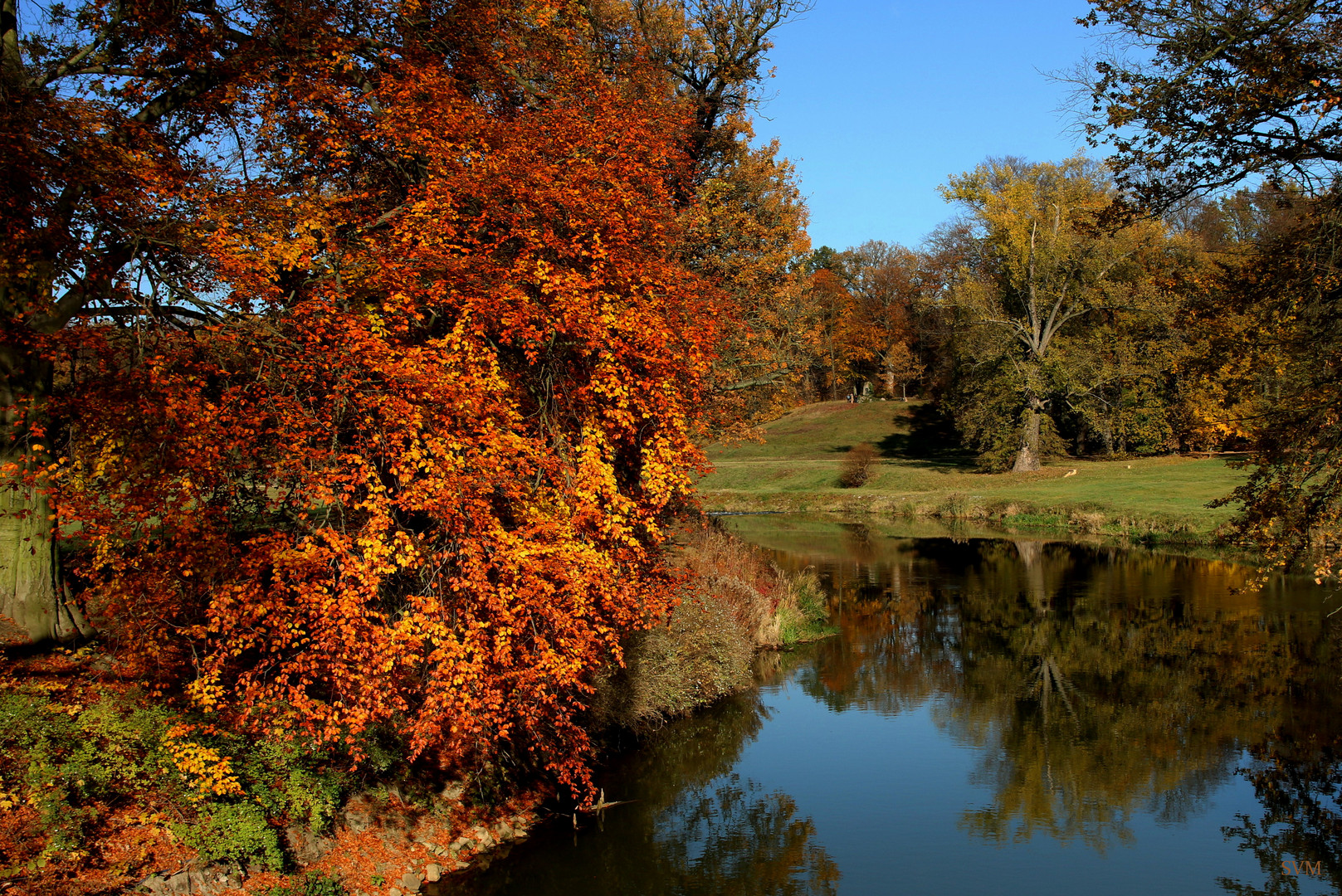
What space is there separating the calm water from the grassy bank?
8303 millimetres

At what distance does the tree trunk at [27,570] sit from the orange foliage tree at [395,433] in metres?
0.53

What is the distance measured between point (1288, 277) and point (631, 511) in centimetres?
987

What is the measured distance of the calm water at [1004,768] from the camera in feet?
36.6

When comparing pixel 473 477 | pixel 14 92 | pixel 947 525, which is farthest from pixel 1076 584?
pixel 14 92

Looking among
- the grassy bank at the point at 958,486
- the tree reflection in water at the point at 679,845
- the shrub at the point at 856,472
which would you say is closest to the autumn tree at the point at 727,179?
the grassy bank at the point at 958,486

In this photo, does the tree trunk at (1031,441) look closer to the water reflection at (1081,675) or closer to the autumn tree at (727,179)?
the water reflection at (1081,675)

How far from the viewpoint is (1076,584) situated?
27062 mm

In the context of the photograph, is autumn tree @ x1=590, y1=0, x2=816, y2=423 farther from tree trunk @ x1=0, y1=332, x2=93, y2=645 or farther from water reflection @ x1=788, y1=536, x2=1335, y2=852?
tree trunk @ x1=0, y1=332, x2=93, y2=645

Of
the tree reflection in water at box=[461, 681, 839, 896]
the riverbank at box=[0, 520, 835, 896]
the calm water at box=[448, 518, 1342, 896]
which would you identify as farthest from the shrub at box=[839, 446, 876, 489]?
the riverbank at box=[0, 520, 835, 896]

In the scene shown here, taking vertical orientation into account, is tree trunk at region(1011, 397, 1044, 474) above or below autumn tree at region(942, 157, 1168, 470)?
below

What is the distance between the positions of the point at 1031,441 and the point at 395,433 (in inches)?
1747

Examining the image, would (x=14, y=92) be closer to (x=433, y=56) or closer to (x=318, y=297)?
(x=318, y=297)

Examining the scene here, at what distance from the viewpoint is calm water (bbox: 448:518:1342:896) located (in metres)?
11.1

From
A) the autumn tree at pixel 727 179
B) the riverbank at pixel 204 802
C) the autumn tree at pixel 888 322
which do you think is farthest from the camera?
the autumn tree at pixel 888 322
